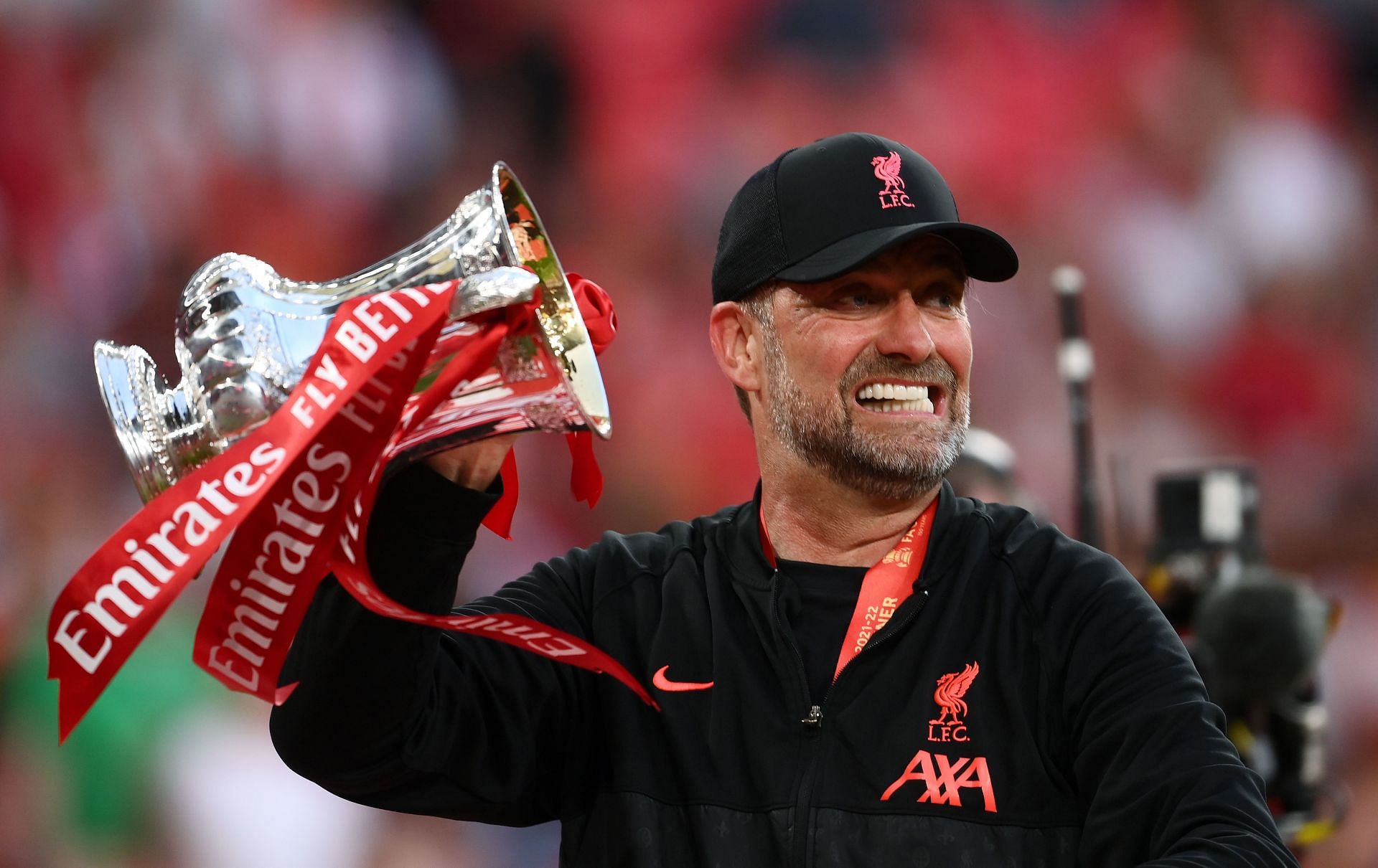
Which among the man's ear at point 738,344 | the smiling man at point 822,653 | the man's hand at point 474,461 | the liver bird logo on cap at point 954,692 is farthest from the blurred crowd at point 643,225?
the liver bird logo on cap at point 954,692

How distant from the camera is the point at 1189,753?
143 centimetres

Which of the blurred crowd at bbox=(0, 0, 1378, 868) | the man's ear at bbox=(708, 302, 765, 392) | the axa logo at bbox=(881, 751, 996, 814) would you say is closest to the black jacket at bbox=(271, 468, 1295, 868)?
the axa logo at bbox=(881, 751, 996, 814)

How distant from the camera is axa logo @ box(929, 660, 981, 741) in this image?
5.25 feet

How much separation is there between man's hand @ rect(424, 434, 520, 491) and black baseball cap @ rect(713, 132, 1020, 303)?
462mm

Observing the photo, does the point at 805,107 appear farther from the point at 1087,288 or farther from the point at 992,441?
the point at 992,441

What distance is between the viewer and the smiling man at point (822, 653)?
1.52 metres

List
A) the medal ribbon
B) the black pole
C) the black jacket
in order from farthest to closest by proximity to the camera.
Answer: the black pole < the medal ribbon < the black jacket

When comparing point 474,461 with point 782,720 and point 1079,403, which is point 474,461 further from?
point 1079,403

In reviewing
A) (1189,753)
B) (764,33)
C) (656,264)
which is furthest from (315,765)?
(764,33)

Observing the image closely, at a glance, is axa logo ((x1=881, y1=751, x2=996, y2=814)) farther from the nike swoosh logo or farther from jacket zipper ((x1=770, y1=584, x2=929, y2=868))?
the nike swoosh logo

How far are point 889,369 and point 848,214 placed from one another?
19 cm

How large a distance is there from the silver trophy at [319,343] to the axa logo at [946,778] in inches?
19.2

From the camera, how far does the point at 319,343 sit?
4.71ft

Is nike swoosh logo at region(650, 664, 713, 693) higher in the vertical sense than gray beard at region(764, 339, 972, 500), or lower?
lower
